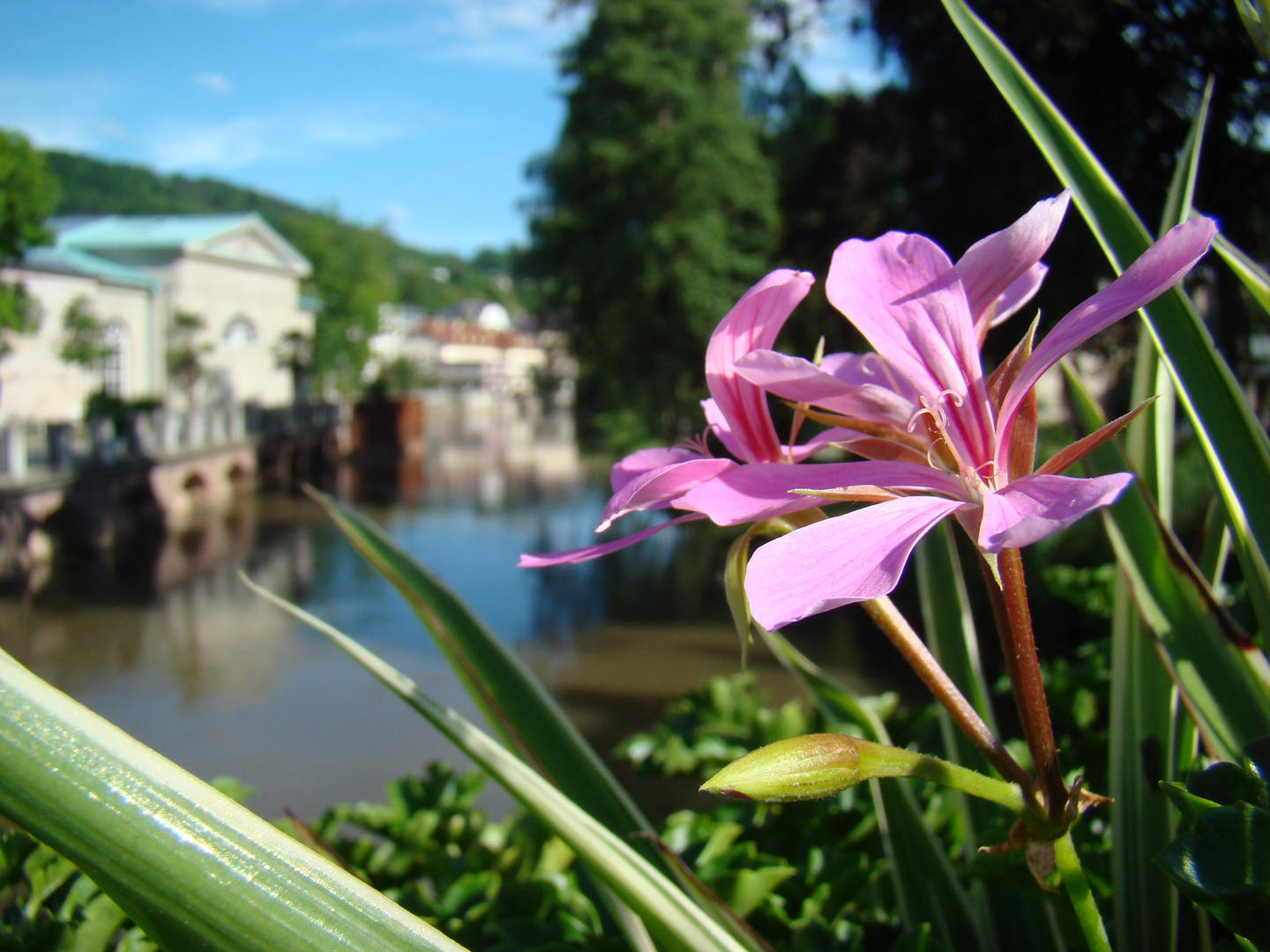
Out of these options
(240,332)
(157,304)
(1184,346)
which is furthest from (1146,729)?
(240,332)

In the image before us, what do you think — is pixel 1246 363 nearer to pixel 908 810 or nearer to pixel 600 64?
pixel 908 810

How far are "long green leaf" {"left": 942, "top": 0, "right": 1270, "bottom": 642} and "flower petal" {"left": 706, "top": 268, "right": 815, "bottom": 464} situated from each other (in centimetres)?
30

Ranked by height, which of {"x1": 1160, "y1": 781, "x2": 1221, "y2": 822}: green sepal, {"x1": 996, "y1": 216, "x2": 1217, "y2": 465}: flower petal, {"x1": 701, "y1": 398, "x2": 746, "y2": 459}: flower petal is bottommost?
{"x1": 1160, "y1": 781, "x2": 1221, "y2": 822}: green sepal

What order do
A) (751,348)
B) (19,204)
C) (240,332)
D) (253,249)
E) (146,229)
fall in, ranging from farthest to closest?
(240,332), (253,249), (146,229), (19,204), (751,348)

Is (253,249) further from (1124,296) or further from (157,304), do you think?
(1124,296)

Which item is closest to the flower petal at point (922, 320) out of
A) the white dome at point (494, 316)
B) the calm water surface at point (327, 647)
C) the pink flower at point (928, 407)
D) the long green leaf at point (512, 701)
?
the pink flower at point (928, 407)

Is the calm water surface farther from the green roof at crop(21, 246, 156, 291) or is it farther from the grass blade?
the green roof at crop(21, 246, 156, 291)

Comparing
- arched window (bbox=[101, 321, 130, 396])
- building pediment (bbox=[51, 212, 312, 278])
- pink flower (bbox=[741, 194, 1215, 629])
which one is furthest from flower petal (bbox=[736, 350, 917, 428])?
building pediment (bbox=[51, 212, 312, 278])

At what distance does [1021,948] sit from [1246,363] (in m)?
4.74

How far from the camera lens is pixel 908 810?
0.96 meters

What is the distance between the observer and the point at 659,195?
10.3 metres

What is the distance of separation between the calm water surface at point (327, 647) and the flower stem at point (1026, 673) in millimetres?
3243

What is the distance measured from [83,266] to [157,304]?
8.26 ft

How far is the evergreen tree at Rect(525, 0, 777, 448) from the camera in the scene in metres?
10.0
